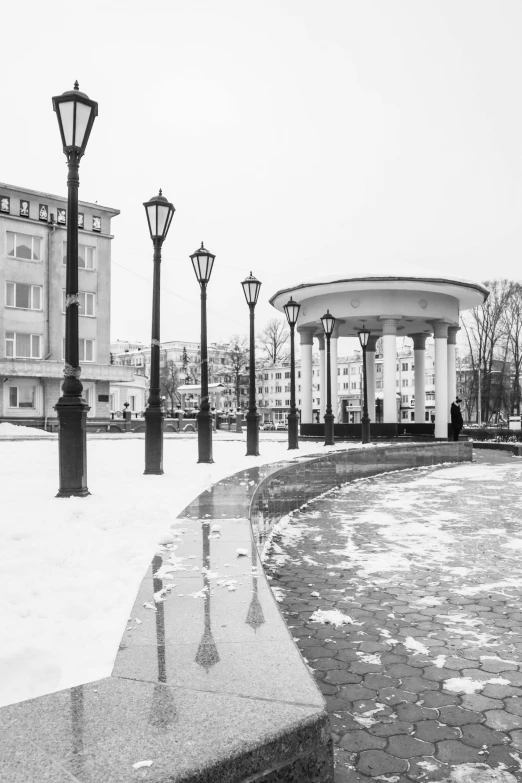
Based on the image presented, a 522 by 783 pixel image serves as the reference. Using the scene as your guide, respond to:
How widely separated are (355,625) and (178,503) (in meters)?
3.74

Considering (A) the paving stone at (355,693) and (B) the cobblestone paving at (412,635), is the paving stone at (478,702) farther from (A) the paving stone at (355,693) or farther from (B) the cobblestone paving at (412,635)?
(A) the paving stone at (355,693)

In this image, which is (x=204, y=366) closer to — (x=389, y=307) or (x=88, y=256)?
(x=389, y=307)

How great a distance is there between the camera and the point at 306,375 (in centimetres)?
2933

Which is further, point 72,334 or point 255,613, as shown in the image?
point 72,334

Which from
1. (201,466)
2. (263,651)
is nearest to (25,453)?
(201,466)

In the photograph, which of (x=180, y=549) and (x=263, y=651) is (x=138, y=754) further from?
(x=180, y=549)

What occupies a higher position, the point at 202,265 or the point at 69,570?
the point at 202,265

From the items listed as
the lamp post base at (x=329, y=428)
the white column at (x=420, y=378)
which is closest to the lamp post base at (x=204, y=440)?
the lamp post base at (x=329, y=428)

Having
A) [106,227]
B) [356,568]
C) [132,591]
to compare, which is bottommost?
[356,568]

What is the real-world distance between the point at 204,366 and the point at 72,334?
246 inches

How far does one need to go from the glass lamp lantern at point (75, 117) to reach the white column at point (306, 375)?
21.2 meters

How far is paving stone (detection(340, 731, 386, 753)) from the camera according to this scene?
9.17 feet

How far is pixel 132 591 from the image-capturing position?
13.1 feet

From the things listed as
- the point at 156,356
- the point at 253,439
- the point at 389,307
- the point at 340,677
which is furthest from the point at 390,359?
the point at 340,677
